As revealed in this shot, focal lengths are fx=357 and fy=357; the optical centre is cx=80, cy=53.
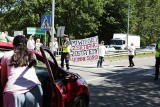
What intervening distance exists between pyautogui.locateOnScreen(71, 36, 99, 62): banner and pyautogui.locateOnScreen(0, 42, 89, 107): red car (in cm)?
1421

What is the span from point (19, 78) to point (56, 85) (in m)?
0.86

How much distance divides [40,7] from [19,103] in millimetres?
44644

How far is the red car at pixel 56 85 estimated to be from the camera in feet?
16.6

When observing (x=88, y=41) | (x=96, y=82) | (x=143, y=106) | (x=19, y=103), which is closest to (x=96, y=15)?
(x=88, y=41)

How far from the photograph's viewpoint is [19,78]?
14.4 ft

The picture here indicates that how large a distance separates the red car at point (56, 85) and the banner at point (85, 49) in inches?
559

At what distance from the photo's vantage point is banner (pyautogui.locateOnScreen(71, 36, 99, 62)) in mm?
20531

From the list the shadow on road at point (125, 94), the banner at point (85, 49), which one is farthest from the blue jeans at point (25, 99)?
the banner at point (85, 49)

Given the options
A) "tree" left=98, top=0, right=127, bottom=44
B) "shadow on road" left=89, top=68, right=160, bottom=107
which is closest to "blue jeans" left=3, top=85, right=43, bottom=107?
"shadow on road" left=89, top=68, right=160, bottom=107

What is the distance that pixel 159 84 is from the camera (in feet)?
42.8

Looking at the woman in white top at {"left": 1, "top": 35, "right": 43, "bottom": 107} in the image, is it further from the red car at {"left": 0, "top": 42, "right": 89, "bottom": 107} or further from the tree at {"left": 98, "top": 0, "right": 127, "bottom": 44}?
the tree at {"left": 98, "top": 0, "right": 127, "bottom": 44}

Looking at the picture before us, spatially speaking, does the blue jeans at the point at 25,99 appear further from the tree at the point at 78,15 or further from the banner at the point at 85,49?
the tree at the point at 78,15

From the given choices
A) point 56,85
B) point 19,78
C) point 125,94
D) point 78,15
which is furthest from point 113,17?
point 19,78

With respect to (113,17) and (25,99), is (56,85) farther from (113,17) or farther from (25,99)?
(113,17)
